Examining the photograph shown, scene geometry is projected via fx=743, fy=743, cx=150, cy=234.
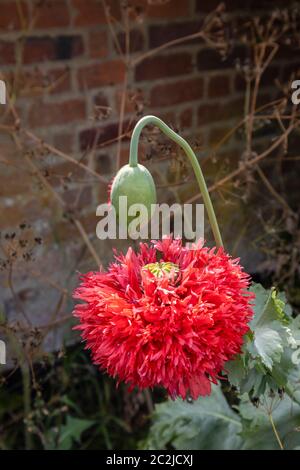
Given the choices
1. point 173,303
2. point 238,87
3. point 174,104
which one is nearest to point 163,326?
point 173,303

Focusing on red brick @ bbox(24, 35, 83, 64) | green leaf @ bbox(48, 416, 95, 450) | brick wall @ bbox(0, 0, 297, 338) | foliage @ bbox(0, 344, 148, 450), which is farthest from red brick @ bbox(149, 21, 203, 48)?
green leaf @ bbox(48, 416, 95, 450)

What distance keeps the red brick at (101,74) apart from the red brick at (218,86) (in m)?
0.34

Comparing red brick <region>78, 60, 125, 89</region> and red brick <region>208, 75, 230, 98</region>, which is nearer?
red brick <region>78, 60, 125, 89</region>

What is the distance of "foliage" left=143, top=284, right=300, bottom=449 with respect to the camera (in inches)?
40.0

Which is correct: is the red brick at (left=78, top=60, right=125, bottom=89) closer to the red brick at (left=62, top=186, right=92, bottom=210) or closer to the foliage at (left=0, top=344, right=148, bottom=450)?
the red brick at (left=62, top=186, right=92, bottom=210)

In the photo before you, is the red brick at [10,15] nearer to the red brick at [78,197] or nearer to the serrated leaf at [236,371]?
the red brick at [78,197]

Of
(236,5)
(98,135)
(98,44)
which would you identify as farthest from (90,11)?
(236,5)

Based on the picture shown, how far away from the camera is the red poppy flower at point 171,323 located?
2.79ft

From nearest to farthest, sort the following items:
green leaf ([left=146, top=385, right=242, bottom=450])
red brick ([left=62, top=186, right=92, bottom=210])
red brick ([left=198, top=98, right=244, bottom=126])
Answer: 1. green leaf ([left=146, top=385, right=242, bottom=450])
2. red brick ([left=62, top=186, right=92, bottom=210])
3. red brick ([left=198, top=98, right=244, bottom=126])

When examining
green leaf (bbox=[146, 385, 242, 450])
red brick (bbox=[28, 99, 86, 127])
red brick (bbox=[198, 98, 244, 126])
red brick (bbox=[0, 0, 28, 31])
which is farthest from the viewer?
red brick (bbox=[198, 98, 244, 126])

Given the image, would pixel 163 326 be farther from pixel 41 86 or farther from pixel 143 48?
pixel 143 48

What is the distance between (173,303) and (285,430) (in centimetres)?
64

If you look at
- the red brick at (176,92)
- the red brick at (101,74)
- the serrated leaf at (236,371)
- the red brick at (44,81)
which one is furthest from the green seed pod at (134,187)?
the red brick at (176,92)

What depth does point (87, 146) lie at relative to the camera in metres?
1.94
